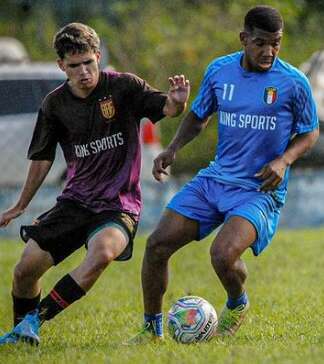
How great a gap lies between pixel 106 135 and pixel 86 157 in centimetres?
18

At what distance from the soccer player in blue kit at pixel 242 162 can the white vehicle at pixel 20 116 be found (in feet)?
29.5

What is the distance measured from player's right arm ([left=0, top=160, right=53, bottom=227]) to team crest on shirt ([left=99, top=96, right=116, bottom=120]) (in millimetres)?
494

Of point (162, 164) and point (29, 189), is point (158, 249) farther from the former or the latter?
point (29, 189)

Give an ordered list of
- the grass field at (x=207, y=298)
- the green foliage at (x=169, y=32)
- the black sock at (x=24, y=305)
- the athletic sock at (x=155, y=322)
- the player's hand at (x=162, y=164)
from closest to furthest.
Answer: the grass field at (x=207, y=298) → the player's hand at (x=162, y=164) → the athletic sock at (x=155, y=322) → the black sock at (x=24, y=305) → the green foliage at (x=169, y=32)

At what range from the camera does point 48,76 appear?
17.2 metres

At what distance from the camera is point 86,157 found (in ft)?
26.7

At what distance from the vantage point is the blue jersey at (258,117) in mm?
7871

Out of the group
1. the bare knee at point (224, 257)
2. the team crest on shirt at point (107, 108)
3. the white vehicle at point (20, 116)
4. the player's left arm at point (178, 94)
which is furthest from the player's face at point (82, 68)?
the white vehicle at point (20, 116)

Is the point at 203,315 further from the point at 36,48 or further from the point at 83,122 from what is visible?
the point at 36,48

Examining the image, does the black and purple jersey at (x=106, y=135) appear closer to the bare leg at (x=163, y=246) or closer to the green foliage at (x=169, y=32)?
the bare leg at (x=163, y=246)

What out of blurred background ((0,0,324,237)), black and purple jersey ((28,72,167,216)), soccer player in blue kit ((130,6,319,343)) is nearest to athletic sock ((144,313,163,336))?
soccer player in blue kit ((130,6,319,343))

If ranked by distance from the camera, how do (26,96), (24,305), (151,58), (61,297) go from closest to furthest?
(61,297) < (24,305) < (26,96) < (151,58)

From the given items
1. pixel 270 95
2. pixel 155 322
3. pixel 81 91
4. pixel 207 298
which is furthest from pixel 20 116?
pixel 270 95

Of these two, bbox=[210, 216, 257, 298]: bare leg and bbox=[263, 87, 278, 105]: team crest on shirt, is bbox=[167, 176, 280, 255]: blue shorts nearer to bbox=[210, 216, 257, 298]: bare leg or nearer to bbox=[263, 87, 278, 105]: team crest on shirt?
bbox=[210, 216, 257, 298]: bare leg
